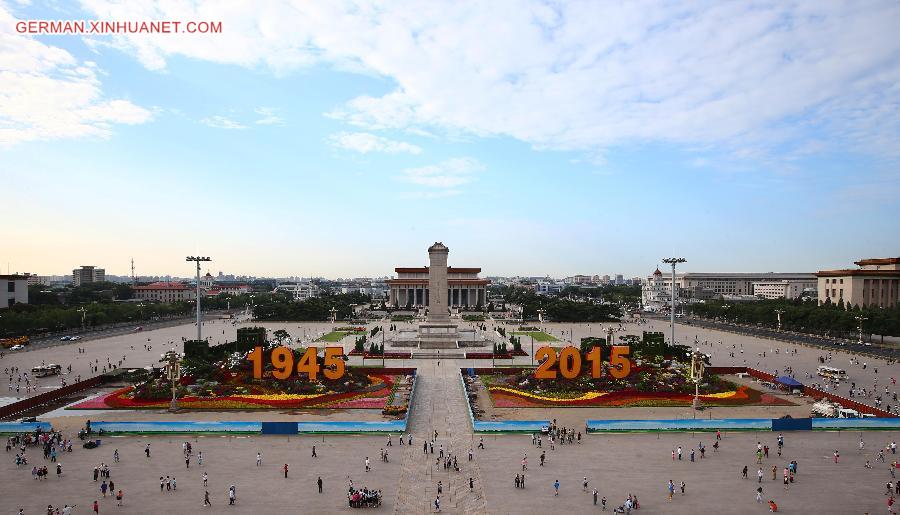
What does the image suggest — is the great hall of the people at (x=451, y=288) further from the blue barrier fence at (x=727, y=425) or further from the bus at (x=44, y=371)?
the blue barrier fence at (x=727, y=425)

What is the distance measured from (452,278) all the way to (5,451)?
135 meters

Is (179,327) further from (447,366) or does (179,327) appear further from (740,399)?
(740,399)

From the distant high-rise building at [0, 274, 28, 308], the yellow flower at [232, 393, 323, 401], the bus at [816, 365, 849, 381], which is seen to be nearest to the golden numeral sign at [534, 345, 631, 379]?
the yellow flower at [232, 393, 323, 401]

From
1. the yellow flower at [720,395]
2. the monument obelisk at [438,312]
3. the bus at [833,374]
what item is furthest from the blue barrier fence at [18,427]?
the bus at [833,374]

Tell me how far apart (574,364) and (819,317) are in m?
68.7

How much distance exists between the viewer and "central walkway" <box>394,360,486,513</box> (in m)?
26.0

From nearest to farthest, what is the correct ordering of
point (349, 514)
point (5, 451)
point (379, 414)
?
point (349, 514), point (5, 451), point (379, 414)

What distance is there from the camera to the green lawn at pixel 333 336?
88.3 m

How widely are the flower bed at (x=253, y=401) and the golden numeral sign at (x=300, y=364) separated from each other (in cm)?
247

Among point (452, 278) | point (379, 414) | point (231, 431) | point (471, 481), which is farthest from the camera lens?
point (452, 278)

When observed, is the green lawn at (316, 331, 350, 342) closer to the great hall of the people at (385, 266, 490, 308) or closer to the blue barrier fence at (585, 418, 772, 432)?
the blue barrier fence at (585, 418, 772, 432)

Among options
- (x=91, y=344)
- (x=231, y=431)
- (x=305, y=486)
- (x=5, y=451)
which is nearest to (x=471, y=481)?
(x=305, y=486)

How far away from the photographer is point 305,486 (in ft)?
91.7

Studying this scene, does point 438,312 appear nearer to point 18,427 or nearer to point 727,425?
point 727,425
